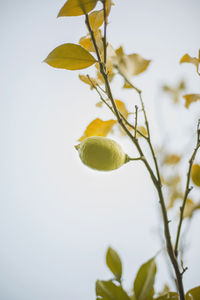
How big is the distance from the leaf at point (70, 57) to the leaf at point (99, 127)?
3.6 inches

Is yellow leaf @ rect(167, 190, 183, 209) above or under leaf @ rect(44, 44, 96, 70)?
under

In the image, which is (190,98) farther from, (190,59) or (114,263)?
(114,263)

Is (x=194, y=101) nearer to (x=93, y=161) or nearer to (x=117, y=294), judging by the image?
(x=93, y=161)

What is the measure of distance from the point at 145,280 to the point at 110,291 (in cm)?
5

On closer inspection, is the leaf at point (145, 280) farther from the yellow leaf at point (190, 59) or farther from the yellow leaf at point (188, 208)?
the yellow leaf at point (190, 59)

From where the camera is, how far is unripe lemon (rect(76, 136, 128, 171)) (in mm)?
248

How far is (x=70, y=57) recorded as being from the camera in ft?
0.78

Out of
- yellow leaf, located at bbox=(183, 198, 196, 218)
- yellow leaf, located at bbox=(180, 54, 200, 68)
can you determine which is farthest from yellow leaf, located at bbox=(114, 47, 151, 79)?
yellow leaf, located at bbox=(183, 198, 196, 218)

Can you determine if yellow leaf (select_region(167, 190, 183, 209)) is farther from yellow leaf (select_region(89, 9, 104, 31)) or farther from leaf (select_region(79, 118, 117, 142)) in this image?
yellow leaf (select_region(89, 9, 104, 31))

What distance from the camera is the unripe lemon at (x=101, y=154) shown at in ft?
0.81

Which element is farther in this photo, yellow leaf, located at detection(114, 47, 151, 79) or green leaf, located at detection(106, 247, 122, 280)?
green leaf, located at detection(106, 247, 122, 280)

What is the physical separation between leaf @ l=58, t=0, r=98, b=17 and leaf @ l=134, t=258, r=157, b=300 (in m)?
0.36

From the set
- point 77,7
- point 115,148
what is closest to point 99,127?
point 115,148

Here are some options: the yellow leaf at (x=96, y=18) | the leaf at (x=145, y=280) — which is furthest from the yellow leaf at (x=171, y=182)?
the yellow leaf at (x=96, y=18)
